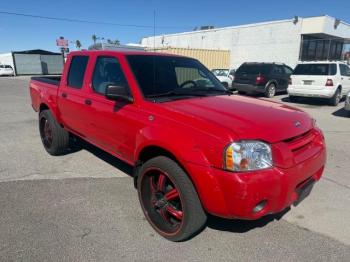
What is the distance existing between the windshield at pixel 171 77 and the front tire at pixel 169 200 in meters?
0.90

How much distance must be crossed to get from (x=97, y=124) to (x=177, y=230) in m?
1.87

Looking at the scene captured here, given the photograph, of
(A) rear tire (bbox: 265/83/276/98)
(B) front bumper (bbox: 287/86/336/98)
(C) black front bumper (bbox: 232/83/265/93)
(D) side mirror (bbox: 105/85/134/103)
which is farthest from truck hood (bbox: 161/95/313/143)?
(A) rear tire (bbox: 265/83/276/98)

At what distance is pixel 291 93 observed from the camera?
12.8 meters

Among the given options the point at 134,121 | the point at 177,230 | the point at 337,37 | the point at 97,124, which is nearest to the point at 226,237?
the point at 177,230

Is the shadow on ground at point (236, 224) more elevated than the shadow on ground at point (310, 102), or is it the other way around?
the shadow on ground at point (310, 102)

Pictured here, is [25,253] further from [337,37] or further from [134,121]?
[337,37]

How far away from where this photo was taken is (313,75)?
1214 centimetres

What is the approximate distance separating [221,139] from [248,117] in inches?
21.4

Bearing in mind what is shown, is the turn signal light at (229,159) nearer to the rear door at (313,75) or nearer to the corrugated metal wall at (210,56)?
the rear door at (313,75)

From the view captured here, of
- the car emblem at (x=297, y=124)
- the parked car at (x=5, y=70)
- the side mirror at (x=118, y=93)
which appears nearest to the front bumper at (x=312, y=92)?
the car emblem at (x=297, y=124)

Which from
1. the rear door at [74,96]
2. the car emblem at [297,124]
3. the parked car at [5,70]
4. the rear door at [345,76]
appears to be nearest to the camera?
the car emblem at [297,124]

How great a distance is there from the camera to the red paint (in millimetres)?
2410

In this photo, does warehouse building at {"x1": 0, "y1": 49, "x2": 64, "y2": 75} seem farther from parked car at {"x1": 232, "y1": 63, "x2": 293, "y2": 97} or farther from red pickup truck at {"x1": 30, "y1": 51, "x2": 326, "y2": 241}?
red pickup truck at {"x1": 30, "y1": 51, "x2": 326, "y2": 241}

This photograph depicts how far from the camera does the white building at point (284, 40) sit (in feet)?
77.0
